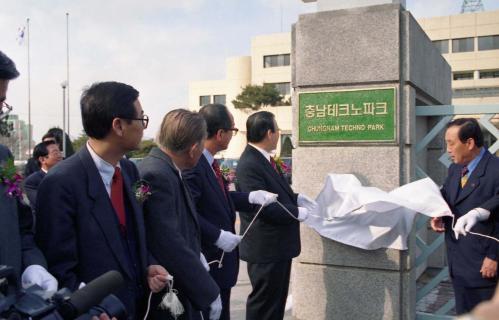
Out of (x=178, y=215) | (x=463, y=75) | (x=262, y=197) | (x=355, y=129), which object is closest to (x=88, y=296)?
(x=178, y=215)

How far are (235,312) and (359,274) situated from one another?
1468 millimetres

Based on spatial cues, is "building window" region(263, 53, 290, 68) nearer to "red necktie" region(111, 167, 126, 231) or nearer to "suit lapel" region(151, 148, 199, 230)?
"suit lapel" region(151, 148, 199, 230)

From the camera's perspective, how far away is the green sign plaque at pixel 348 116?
168 inches

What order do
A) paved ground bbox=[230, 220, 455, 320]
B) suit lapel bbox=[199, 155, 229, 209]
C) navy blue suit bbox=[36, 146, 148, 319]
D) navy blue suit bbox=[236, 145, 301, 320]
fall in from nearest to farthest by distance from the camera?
navy blue suit bbox=[36, 146, 148, 319] → suit lapel bbox=[199, 155, 229, 209] → navy blue suit bbox=[236, 145, 301, 320] → paved ground bbox=[230, 220, 455, 320]

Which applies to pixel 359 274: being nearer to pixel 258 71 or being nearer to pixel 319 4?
pixel 319 4

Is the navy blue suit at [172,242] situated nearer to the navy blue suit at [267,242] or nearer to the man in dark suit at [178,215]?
the man in dark suit at [178,215]

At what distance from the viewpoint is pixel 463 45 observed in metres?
43.9

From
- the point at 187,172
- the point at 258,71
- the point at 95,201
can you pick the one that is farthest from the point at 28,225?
the point at 258,71

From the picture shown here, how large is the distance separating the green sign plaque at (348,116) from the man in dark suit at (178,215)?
6.07ft

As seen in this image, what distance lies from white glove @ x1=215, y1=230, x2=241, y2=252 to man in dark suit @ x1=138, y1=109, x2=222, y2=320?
39cm

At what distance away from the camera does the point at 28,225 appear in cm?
225

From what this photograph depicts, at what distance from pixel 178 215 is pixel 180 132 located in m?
0.48

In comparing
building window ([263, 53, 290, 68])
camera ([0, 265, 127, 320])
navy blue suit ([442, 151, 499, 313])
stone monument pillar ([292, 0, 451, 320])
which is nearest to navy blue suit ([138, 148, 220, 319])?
camera ([0, 265, 127, 320])

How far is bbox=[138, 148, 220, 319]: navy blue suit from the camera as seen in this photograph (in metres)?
2.59
